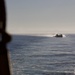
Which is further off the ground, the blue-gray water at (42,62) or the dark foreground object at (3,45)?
the dark foreground object at (3,45)

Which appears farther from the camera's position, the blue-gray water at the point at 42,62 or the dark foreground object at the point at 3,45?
the blue-gray water at the point at 42,62

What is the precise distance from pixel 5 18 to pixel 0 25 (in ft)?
0.14

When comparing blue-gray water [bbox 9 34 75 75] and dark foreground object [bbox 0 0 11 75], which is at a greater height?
dark foreground object [bbox 0 0 11 75]

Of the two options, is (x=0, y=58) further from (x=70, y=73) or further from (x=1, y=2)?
(x=70, y=73)

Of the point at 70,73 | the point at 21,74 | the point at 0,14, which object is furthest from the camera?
the point at 70,73

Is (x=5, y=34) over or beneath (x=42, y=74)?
over

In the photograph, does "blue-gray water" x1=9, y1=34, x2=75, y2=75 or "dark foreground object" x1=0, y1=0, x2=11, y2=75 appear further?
"blue-gray water" x1=9, y1=34, x2=75, y2=75

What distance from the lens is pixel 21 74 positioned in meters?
38.0

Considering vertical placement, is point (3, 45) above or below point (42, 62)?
above

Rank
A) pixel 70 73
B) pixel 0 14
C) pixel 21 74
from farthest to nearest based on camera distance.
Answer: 1. pixel 70 73
2. pixel 21 74
3. pixel 0 14

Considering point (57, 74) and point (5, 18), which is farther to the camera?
point (57, 74)

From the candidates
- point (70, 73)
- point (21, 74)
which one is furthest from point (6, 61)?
point (70, 73)

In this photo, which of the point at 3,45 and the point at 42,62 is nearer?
the point at 3,45

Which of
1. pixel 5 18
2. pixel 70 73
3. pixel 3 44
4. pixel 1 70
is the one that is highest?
pixel 5 18
